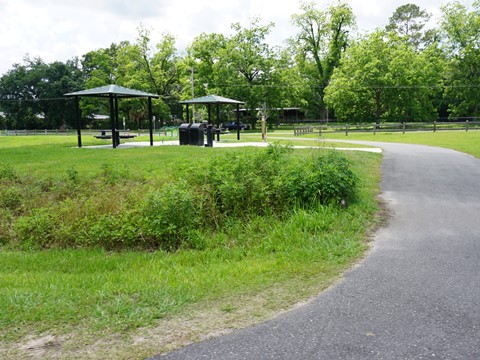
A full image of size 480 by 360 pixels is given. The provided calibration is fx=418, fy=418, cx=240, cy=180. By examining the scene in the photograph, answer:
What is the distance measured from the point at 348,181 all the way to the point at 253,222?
1.86 meters

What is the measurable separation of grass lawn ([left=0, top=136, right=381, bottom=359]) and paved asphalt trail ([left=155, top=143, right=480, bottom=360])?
0.72ft

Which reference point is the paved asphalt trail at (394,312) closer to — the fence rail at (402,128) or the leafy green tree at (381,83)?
the fence rail at (402,128)

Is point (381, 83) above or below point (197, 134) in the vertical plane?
above

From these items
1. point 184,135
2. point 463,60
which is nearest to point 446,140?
point 184,135

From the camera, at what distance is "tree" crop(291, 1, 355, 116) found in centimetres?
5934

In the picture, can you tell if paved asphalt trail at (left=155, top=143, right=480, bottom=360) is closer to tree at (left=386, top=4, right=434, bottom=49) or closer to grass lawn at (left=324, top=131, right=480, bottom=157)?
grass lawn at (left=324, top=131, right=480, bottom=157)

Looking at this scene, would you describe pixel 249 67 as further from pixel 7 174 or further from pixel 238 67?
pixel 7 174

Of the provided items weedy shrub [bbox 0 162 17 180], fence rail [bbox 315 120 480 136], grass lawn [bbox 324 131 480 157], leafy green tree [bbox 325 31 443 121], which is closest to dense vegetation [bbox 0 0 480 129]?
leafy green tree [bbox 325 31 443 121]

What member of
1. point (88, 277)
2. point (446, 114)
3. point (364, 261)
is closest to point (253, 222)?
point (364, 261)

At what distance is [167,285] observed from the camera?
162 inches

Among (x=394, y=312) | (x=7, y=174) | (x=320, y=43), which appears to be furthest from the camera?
(x=320, y=43)

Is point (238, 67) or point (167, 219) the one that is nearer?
point (167, 219)

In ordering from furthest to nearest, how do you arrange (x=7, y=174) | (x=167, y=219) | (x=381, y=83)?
1. (x=381, y=83)
2. (x=7, y=174)
3. (x=167, y=219)

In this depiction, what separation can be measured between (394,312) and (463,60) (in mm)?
58898
